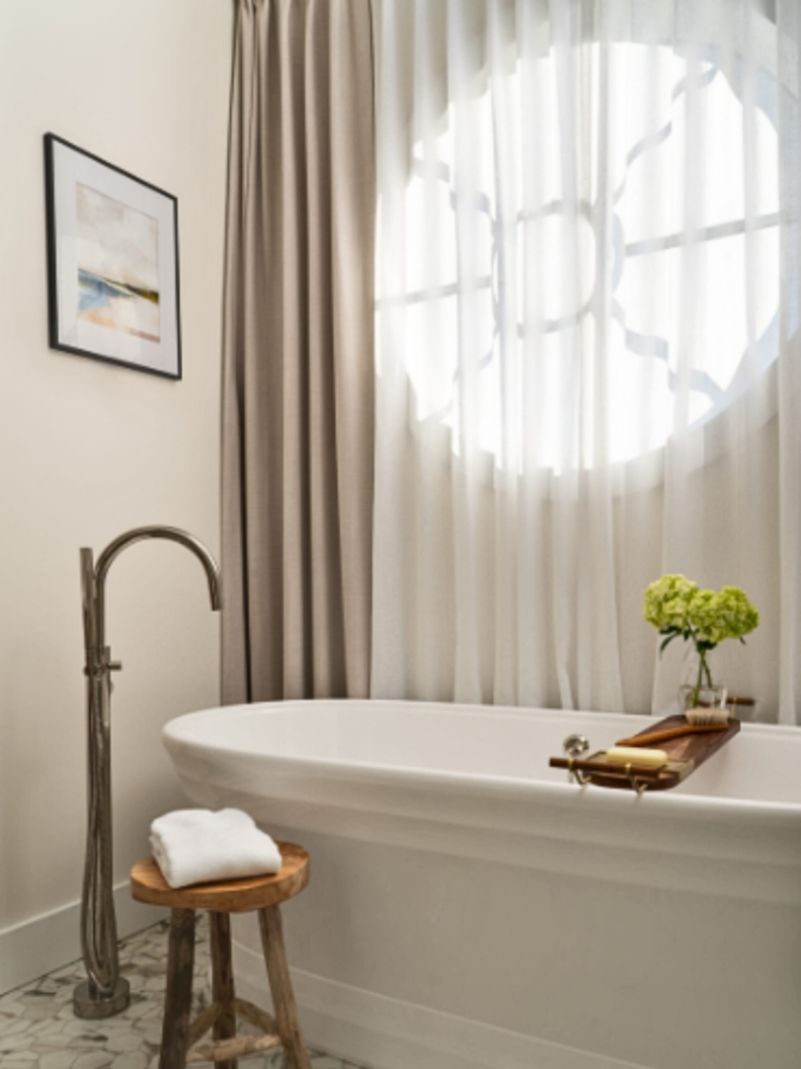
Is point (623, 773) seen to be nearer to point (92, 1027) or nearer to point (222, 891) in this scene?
point (222, 891)

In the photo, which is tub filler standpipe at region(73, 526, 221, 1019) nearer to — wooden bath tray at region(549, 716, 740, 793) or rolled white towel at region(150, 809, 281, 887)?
rolled white towel at region(150, 809, 281, 887)

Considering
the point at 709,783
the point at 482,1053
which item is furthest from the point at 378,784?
the point at 709,783

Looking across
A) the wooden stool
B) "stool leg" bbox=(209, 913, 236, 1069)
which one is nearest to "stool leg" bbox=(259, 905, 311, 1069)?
the wooden stool

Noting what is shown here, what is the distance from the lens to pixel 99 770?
84.9 inches

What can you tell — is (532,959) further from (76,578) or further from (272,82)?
(272,82)

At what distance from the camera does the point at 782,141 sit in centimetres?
216

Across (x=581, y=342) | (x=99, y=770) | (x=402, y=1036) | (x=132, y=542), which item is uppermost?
(x=581, y=342)

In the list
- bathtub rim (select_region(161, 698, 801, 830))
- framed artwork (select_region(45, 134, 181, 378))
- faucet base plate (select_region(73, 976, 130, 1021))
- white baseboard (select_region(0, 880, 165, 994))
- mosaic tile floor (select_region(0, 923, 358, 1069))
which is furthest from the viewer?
framed artwork (select_region(45, 134, 181, 378))

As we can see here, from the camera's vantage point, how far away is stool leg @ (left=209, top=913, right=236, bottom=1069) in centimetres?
169

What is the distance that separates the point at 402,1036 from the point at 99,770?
892 mm

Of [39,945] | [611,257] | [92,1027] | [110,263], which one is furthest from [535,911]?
[110,263]

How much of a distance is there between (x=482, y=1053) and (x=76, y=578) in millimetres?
1467

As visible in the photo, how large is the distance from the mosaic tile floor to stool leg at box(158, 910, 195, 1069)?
0.87ft

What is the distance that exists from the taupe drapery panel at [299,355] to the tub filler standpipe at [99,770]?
0.69 meters
